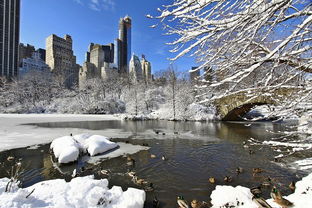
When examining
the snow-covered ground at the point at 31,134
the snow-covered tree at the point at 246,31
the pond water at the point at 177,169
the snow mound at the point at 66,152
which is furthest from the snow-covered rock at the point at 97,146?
the snow-covered tree at the point at 246,31

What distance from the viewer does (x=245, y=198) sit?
499cm

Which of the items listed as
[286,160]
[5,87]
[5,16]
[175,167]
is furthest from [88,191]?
[5,16]

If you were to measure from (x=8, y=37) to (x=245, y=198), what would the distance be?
148 meters

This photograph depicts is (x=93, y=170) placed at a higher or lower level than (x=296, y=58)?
Result: lower

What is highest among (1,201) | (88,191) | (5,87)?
(5,87)

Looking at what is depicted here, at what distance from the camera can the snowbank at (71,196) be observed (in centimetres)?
425

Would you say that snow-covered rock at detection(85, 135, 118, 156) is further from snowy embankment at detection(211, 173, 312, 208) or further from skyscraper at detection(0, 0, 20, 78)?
skyscraper at detection(0, 0, 20, 78)

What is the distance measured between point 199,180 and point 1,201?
231 inches

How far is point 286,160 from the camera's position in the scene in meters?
9.23

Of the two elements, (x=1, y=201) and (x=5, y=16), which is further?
(x=5, y=16)

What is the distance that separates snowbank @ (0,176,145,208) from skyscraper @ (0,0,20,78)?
130 meters

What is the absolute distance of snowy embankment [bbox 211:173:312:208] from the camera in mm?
4322

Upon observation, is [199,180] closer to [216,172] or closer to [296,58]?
[216,172]

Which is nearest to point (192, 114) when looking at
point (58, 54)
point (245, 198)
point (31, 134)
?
point (31, 134)
